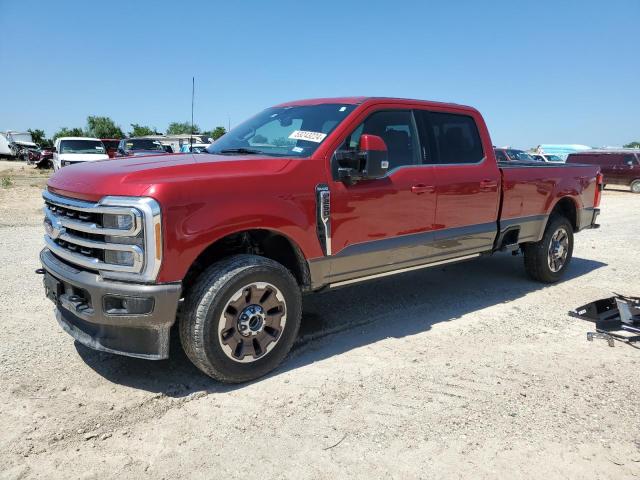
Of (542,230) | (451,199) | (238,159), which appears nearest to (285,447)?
(238,159)

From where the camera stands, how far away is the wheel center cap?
11.3 feet

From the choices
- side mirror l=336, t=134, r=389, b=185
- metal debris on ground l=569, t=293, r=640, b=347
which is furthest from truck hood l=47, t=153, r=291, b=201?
metal debris on ground l=569, t=293, r=640, b=347

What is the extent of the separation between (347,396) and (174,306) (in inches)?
50.2

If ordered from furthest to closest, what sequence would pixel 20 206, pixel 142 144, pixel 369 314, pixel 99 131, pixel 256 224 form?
1. pixel 99 131
2. pixel 142 144
3. pixel 20 206
4. pixel 369 314
5. pixel 256 224

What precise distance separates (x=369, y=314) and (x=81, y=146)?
17419 mm

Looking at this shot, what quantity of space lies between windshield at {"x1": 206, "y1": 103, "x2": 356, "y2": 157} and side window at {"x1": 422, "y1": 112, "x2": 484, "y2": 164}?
1.03m

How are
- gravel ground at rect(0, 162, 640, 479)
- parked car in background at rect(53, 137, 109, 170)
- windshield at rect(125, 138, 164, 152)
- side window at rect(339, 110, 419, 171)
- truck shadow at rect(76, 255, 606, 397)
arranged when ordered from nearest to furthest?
gravel ground at rect(0, 162, 640, 479) < truck shadow at rect(76, 255, 606, 397) < side window at rect(339, 110, 419, 171) < parked car in background at rect(53, 137, 109, 170) < windshield at rect(125, 138, 164, 152)

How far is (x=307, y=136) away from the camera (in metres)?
4.04

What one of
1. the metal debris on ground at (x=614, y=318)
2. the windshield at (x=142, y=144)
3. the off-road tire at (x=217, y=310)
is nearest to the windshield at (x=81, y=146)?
the windshield at (x=142, y=144)

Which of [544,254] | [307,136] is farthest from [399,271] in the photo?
[544,254]

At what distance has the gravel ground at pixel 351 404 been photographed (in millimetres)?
2654

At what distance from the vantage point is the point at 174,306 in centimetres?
311

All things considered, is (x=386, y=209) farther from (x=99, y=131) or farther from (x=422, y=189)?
(x=99, y=131)

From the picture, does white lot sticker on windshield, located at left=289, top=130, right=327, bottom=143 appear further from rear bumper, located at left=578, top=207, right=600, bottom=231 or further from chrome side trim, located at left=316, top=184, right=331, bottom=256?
rear bumper, located at left=578, top=207, right=600, bottom=231
